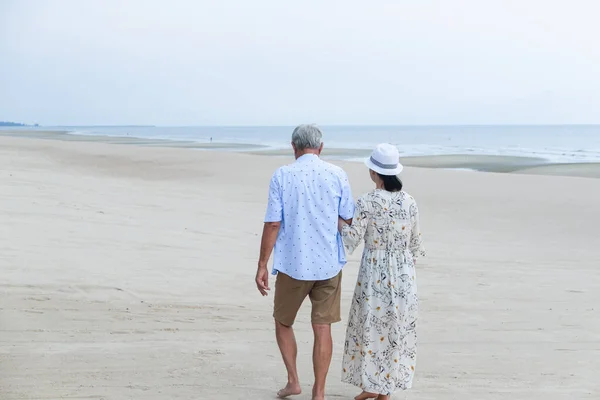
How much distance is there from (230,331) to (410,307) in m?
2.06

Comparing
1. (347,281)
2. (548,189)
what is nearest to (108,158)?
(548,189)

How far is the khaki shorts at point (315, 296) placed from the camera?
13.9 feet

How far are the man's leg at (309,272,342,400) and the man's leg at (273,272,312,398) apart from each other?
0.28ft

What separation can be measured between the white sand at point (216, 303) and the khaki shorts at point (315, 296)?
0.63 m

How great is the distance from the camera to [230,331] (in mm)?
5762

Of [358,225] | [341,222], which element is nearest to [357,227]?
[358,225]

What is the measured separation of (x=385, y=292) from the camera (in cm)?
413

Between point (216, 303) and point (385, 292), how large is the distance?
2.81 m

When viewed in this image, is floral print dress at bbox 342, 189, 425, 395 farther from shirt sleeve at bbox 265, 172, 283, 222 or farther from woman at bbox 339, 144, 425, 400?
shirt sleeve at bbox 265, 172, 283, 222

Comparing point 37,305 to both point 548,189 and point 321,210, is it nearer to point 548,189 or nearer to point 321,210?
point 321,210

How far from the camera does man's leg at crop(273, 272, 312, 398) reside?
424 cm

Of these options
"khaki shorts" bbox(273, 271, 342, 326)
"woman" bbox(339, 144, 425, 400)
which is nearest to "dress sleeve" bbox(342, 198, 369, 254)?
"woman" bbox(339, 144, 425, 400)

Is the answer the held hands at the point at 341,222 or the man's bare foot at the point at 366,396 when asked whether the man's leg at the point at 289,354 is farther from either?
the held hands at the point at 341,222

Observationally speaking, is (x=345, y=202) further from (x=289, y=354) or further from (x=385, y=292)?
(x=289, y=354)
